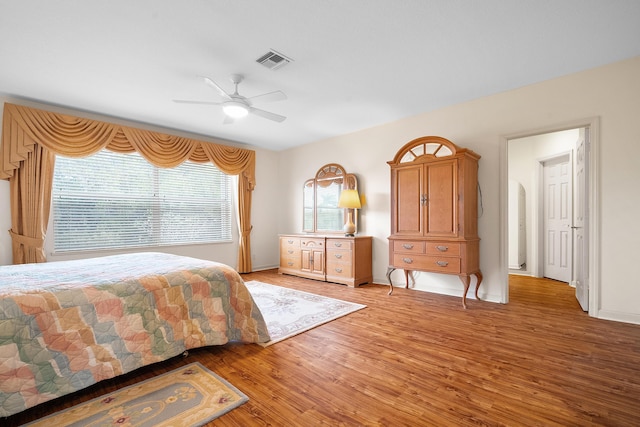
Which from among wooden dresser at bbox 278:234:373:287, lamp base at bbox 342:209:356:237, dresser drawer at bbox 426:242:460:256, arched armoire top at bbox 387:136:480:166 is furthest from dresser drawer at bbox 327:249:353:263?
arched armoire top at bbox 387:136:480:166

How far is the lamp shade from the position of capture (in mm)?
4625

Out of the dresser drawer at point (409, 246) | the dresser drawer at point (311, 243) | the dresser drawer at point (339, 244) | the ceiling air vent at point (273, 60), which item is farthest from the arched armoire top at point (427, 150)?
the ceiling air vent at point (273, 60)

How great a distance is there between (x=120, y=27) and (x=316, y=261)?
376 centimetres

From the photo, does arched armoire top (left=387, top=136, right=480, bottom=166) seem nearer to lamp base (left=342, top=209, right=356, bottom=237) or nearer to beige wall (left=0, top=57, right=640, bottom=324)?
beige wall (left=0, top=57, right=640, bottom=324)

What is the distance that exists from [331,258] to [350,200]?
971mm

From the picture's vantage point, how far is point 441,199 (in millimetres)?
3514

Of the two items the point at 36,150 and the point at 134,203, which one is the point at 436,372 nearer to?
the point at 134,203

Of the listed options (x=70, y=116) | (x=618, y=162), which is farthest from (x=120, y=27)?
(x=618, y=162)

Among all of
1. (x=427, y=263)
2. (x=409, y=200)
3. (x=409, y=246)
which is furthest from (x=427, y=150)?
(x=427, y=263)

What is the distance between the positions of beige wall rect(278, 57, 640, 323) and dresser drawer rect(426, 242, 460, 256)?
540 mm

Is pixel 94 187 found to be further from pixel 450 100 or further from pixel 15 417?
pixel 450 100

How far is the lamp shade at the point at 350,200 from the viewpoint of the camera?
4625 mm

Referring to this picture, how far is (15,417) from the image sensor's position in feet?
5.12

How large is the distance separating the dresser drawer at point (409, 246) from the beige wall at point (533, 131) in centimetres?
65
